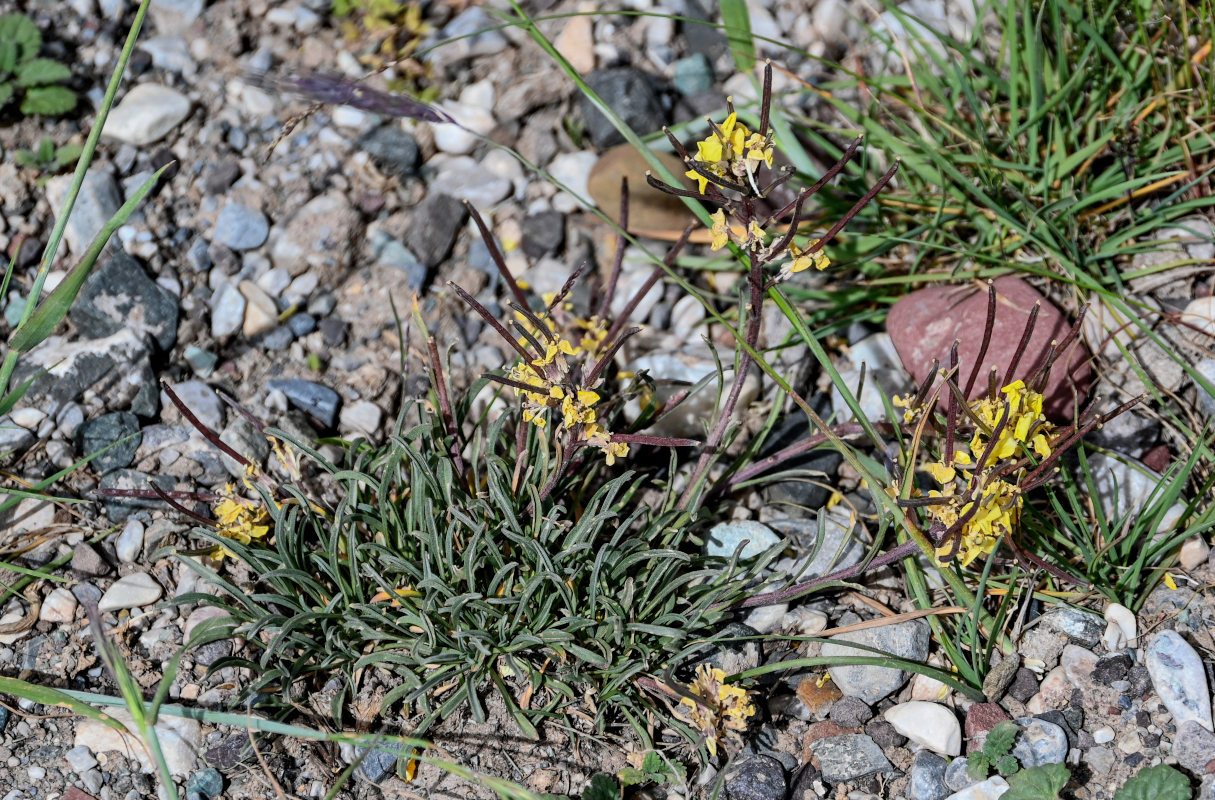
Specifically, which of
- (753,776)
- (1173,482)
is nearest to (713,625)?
(753,776)

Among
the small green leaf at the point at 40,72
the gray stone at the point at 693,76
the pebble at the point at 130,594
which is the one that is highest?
the gray stone at the point at 693,76

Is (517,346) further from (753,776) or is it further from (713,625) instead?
(753,776)

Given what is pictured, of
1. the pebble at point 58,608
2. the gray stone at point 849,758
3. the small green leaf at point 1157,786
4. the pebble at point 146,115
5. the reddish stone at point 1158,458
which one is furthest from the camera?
the pebble at point 146,115

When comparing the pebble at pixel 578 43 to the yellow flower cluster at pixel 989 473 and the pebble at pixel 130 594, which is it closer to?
the yellow flower cluster at pixel 989 473

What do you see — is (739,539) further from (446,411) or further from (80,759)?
(80,759)

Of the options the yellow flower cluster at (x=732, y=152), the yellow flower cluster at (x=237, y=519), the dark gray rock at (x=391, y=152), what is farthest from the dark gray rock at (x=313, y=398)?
the yellow flower cluster at (x=732, y=152)
